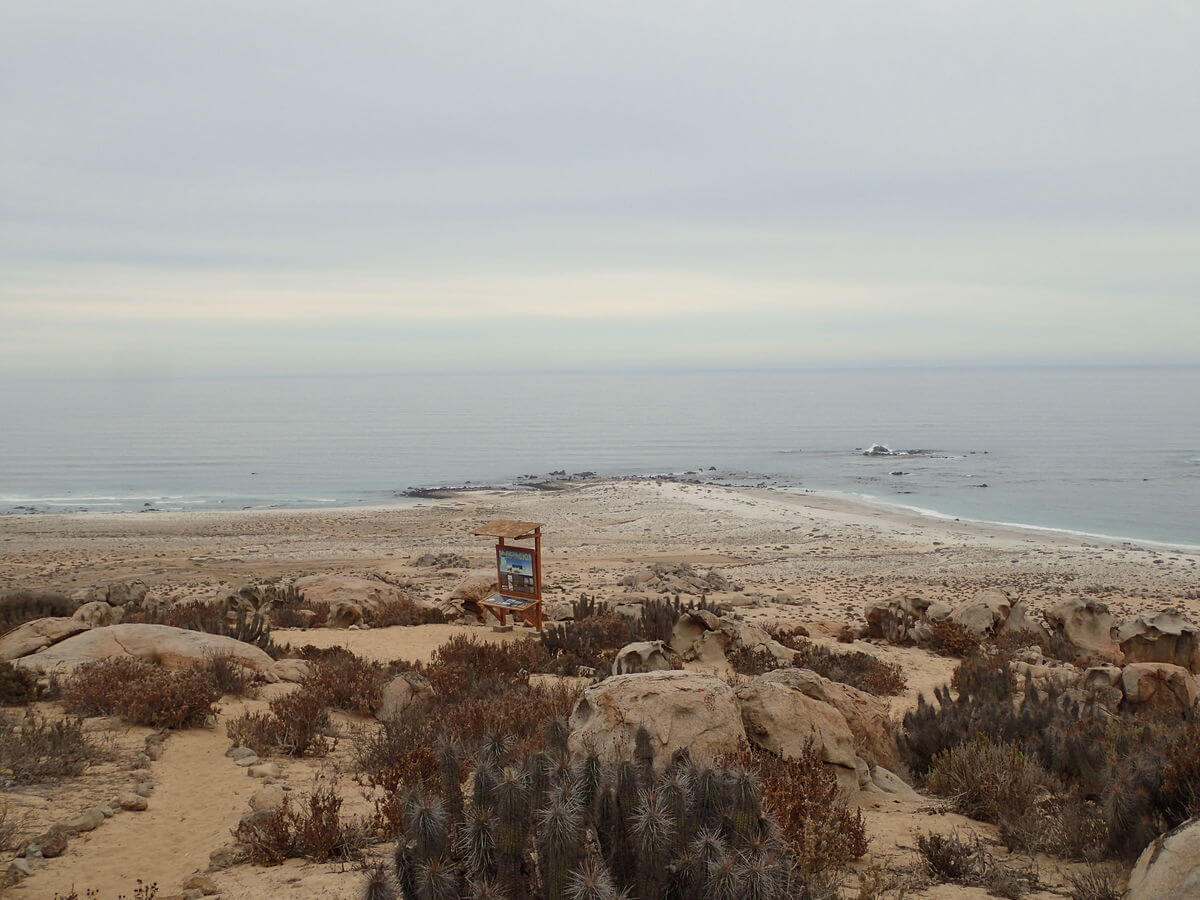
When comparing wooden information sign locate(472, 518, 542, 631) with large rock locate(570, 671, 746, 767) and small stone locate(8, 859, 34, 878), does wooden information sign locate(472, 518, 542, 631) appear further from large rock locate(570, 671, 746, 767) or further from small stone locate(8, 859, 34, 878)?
small stone locate(8, 859, 34, 878)

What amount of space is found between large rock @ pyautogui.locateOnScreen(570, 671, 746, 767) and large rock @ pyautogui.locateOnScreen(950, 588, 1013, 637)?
10365 millimetres

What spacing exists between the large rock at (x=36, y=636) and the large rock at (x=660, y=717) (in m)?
7.95

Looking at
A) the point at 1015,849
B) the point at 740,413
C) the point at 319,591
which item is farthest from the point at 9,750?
the point at 740,413

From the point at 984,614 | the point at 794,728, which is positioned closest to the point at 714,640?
the point at 794,728

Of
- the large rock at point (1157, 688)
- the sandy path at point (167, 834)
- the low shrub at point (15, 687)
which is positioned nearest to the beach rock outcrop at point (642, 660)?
the sandy path at point (167, 834)

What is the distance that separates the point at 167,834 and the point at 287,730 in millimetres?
1913

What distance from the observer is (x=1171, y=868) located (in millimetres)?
4258

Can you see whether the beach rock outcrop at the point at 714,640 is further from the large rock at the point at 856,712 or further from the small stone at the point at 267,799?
the small stone at the point at 267,799

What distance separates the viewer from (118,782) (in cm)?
683

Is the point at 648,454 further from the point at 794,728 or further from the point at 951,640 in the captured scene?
the point at 794,728

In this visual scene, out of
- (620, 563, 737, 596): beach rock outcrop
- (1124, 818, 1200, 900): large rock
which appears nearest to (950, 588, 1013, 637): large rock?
(620, 563, 737, 596): beach rock outcrop

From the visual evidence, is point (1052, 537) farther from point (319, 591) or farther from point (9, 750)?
point (9, 750)

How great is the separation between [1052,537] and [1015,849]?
104 feet

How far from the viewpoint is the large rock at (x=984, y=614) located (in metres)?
15.5
